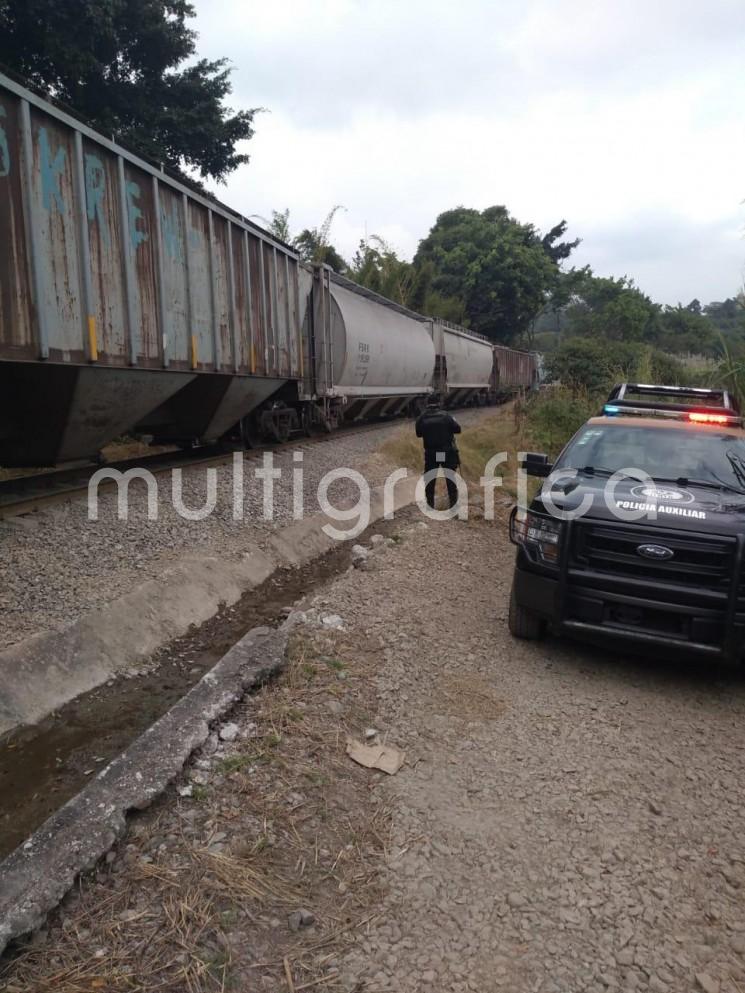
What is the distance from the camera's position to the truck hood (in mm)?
4094

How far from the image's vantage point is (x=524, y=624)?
476 centimetres

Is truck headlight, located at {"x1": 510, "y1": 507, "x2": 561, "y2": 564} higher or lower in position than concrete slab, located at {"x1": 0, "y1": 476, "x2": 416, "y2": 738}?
higher

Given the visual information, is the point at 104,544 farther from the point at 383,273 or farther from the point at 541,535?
the point at 383,273

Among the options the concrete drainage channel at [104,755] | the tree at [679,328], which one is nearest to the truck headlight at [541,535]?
the concrete drainage channel at [104,755]

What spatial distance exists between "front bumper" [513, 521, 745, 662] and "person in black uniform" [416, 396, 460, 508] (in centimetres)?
491

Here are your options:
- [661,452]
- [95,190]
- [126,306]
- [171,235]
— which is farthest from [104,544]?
[661,452]

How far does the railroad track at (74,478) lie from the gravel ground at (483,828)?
3.39 m

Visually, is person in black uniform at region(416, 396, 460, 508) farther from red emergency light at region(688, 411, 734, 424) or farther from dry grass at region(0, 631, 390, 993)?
dry grass at region(0, 631, 390, 993)

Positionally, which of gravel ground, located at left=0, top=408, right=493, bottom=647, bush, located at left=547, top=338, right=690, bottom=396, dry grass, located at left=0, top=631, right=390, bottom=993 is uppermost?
bush, located at left=547, top=338, right=690, bottom=396

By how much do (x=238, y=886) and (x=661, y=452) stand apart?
14.0 ft

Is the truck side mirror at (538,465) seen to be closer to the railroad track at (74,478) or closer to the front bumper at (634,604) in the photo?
the front bumper at (634,604)

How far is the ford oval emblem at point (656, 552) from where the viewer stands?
4.08m

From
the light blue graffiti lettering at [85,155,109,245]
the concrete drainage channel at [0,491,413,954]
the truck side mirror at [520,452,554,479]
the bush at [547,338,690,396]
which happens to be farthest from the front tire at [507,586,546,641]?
the bush at [547,338,690,396]

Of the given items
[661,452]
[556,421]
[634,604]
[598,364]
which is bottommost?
[634,604]
